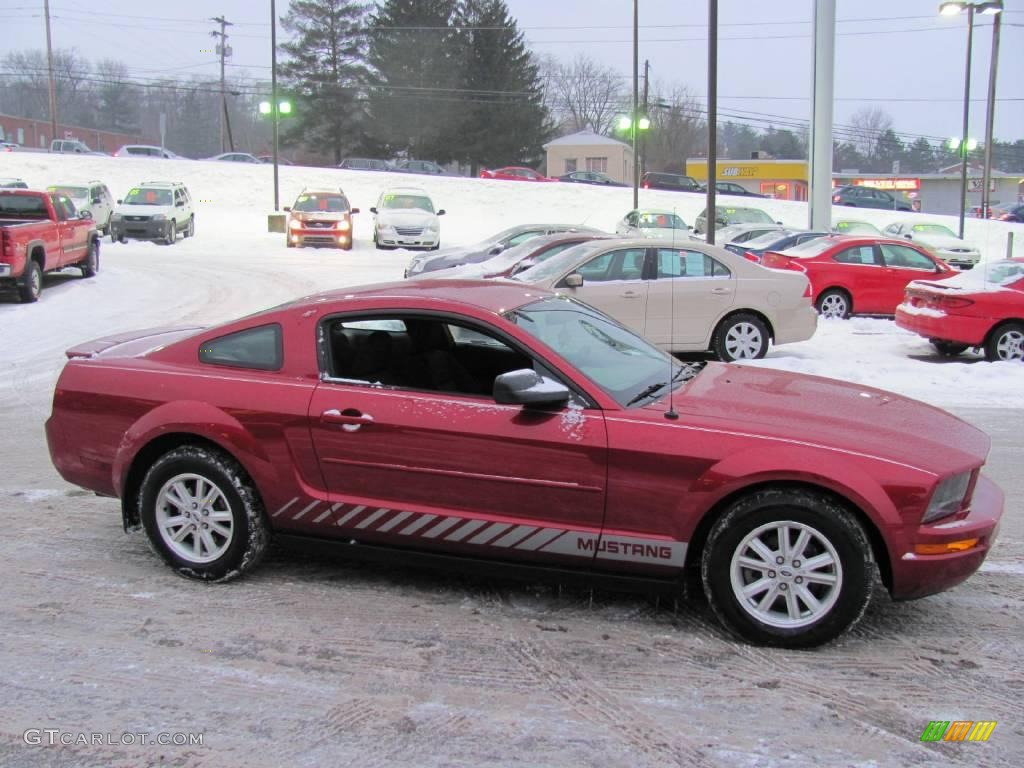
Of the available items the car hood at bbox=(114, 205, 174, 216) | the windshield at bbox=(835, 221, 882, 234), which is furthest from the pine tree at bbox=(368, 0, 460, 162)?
the car hood at bbox=(114, 205, 174, 216)

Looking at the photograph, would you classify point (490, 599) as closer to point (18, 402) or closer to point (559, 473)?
point (559, 473)

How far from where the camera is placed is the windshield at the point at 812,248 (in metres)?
16.5

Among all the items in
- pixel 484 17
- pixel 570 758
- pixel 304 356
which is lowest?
pixel 570 758

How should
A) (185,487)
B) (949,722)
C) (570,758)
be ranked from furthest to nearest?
(185,487)
(949,722)
(570,758)

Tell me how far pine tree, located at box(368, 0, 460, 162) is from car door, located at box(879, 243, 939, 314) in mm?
50970

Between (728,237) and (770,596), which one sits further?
(728,237)

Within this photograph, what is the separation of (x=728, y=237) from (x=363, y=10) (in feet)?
162

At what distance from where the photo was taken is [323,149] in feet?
219

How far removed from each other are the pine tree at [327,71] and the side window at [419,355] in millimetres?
63621

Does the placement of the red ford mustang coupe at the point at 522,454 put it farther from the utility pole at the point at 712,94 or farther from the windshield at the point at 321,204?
the windshield at the point at 321,204

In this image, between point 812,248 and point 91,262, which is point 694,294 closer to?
point 812,248

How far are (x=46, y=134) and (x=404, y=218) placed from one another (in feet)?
307

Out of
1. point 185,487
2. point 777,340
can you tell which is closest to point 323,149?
point 777,340

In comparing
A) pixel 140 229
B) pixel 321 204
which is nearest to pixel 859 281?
pixel 321 204
